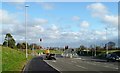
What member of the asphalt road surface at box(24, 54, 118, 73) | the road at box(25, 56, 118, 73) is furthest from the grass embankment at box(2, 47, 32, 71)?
the road at box(25, 56, 118, 73)

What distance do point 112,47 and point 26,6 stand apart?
9116 centimetres

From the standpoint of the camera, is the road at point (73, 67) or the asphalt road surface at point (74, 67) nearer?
the asphalt road surface at point (74, 67)

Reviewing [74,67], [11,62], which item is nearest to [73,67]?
[74,67]

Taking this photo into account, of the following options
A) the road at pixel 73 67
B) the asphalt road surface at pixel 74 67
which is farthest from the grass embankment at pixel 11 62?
the road at pixel 73 67

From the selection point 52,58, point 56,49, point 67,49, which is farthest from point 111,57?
point 56,49

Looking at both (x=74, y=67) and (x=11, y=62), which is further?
(x=11, y=62)

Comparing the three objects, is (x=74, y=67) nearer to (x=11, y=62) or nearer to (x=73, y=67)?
(x=73, y=67)

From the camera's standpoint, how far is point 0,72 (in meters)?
23.4

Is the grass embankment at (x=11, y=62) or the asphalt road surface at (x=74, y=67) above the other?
the grass embankment at (x=11, y=62)

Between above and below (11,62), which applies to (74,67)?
below

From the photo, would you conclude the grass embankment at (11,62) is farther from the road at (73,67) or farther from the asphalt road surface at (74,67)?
the road at (73,67)

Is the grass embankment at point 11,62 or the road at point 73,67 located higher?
the grass embankment at point 11,62

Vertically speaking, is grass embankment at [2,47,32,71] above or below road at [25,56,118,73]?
above

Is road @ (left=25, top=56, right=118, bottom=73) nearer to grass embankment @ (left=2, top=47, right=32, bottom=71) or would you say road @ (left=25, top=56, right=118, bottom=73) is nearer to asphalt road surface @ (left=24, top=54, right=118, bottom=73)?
asphalt road surface @ (left=24, top=54, right=118, bottom=73)
